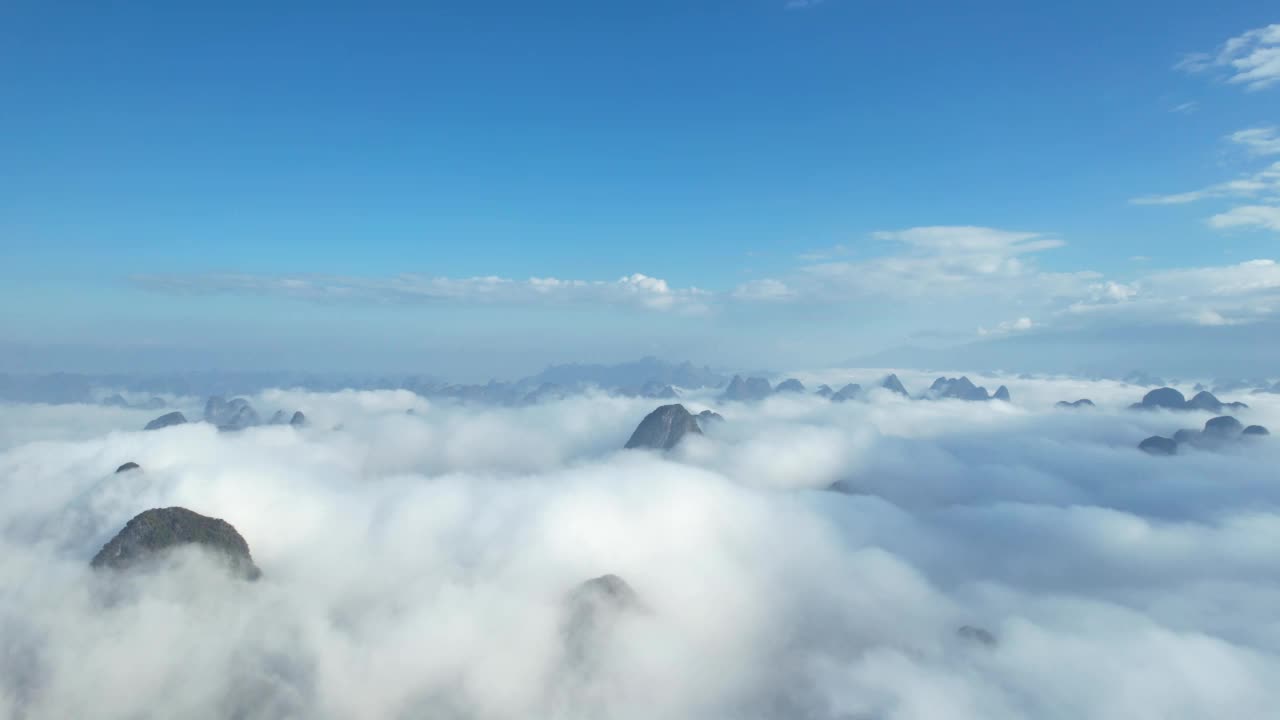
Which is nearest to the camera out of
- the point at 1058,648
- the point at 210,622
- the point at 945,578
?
the point at 1058,648

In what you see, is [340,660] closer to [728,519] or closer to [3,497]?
[728,519]

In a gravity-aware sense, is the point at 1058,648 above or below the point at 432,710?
above

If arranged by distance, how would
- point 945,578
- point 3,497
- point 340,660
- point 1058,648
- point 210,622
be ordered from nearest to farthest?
1. point 1058,648
2. point 340,660
3. point 210,622
4. point 945,578
5. point 3,497

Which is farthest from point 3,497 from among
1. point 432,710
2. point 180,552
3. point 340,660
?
point 432,710

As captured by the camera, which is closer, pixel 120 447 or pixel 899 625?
pixel 899 625

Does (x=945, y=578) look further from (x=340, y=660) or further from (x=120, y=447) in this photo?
(x=120, y=447)

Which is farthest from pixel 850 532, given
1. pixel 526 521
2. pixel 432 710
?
pixel 432 710
